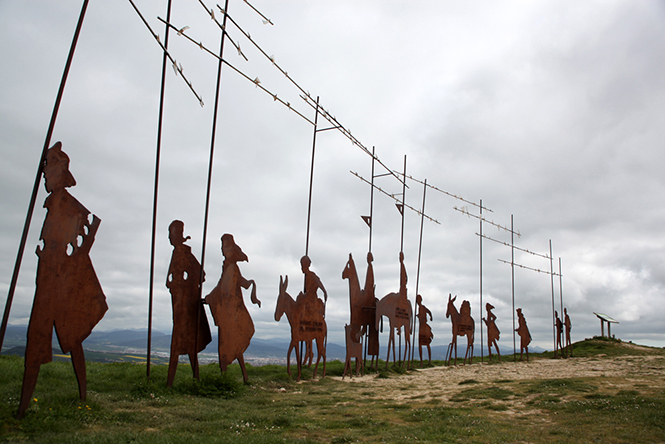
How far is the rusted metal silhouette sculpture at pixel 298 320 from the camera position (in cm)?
1193

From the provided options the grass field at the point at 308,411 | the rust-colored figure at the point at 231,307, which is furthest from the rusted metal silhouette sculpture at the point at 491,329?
the rust-colored figure at the point at 231,307

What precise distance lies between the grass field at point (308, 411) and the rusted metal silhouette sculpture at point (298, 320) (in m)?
1.19

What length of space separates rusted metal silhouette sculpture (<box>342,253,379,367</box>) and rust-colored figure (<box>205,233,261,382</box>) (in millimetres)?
4947

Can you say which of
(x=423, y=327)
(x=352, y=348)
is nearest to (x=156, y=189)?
(x=352, y=348)

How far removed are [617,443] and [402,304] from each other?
10616 mm

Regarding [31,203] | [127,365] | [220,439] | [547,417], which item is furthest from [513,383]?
[31,203]

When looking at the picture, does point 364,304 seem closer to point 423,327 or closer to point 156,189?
point 423,327

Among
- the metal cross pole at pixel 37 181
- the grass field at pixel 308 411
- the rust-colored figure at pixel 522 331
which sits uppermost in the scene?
the metal cross pole at pixel 37 181

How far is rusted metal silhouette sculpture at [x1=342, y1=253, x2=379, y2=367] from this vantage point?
1487 centimetres

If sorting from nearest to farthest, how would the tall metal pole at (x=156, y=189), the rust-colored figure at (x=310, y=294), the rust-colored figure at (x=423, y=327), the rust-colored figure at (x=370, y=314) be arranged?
the tall metal pole at (x=156, y=189), the rust-colored figure at (x=310, y=294), the rust-colored figure at (x=370, y=314), the rust-colored figure at (x=423, y=327)

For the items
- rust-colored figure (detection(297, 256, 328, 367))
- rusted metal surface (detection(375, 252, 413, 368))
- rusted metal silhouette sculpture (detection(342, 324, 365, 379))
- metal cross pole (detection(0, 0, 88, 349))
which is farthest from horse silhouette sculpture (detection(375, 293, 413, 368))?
metal cross pole (detection(0, 0, 88, 349))

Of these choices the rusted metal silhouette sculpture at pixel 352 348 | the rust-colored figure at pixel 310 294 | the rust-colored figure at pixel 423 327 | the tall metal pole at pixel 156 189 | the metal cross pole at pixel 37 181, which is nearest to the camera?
the metal cross pole at pixel 37 181

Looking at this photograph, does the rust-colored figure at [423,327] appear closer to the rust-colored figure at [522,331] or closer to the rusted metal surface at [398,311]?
the rusted metal surface at [398,311]

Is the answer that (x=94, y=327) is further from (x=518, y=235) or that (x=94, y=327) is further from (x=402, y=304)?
(x=518, y=235)
